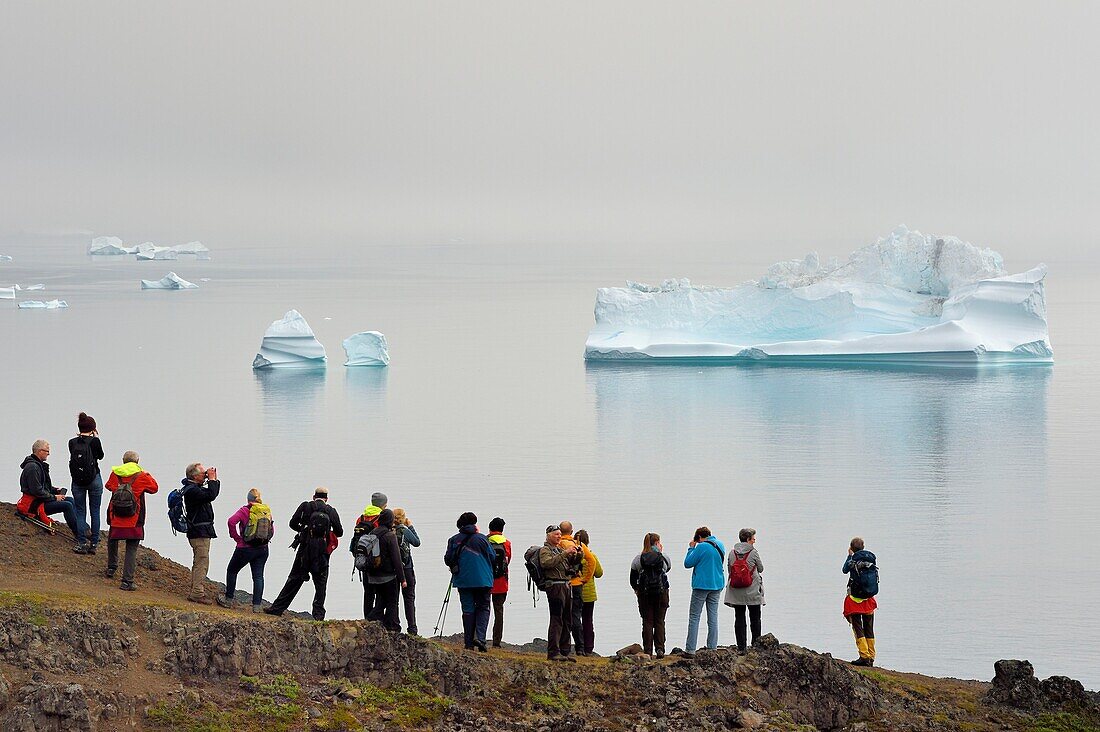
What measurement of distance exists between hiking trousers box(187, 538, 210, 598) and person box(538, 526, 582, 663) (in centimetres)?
248

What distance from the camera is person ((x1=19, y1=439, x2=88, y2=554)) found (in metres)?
9.77

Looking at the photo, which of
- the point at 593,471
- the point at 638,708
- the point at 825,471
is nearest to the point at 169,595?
the point at 638,708

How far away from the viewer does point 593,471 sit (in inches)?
912

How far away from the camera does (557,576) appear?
8688 millimetres

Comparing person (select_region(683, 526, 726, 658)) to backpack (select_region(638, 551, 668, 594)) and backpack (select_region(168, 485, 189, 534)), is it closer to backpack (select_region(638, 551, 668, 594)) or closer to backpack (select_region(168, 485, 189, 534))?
backpack (select_region(638, 551, 668, 594))

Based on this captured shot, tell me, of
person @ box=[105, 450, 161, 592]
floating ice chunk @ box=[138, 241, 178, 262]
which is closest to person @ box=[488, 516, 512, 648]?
person @ box=[105, 450, 161, 592]

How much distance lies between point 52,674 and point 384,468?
15919 millimetres

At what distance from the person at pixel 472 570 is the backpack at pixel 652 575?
113 centimetres

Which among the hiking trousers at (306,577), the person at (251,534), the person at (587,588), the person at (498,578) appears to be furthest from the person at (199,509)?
the person at (587,588)

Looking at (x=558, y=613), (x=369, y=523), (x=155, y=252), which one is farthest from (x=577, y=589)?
(x=155, y=252)

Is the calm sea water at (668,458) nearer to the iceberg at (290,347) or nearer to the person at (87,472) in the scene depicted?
the iceberg at (290,347)

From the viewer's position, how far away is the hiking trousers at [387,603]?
8742 millimetres

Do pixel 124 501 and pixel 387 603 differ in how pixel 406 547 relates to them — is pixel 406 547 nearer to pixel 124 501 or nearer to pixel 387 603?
pixel 387 603

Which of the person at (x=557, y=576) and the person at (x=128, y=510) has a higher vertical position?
the person at (x=128, y=510)
